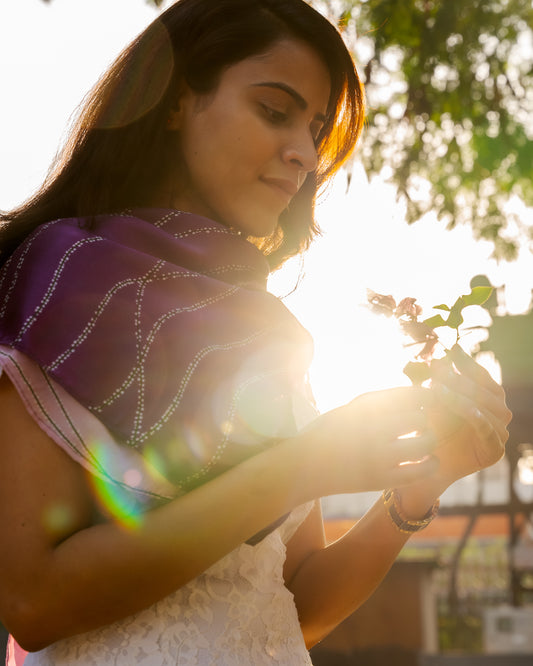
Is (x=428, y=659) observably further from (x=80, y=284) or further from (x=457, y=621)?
(x=80, y=284)

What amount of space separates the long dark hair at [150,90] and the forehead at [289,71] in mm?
20

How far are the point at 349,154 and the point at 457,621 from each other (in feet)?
48.4

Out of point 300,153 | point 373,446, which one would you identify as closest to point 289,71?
point 300,153

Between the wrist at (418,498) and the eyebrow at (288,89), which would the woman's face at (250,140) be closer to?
the eyebrow at (288,89)

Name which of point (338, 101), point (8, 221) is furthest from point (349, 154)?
point (8, 221)

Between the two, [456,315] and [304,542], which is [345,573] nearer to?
[304,542]

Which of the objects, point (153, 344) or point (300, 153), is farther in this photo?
point (300, 153)

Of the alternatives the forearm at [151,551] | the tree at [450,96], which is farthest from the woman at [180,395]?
the tree at [450,96]

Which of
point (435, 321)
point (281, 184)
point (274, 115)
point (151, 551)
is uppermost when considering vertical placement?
point (274, 115)

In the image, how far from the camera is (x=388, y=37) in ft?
19.0

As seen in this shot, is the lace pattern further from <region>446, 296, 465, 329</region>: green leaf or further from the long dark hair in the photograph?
the long dark hair

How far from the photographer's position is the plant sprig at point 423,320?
1451 millimetres

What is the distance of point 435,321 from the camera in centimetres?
150

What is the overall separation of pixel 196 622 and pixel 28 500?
0.39m
